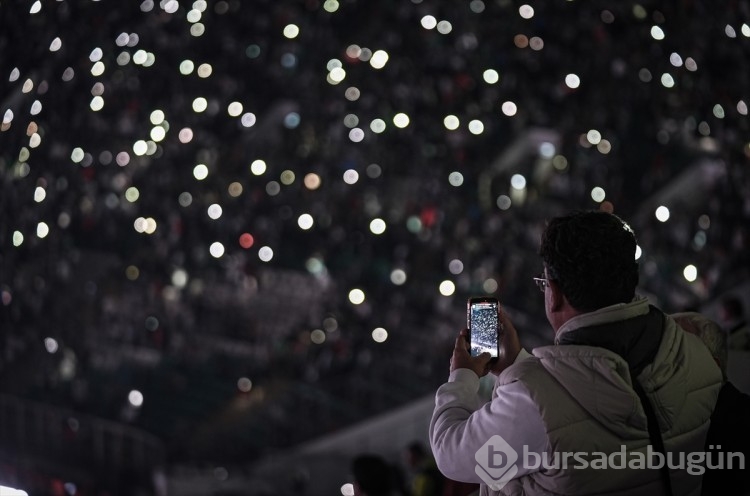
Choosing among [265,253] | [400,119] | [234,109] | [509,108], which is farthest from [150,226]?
[509,108]

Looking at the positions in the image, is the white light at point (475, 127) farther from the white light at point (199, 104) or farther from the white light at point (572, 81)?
the white light at point (199, 104)

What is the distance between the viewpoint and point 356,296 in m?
9.58

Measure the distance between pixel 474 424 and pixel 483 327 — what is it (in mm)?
225

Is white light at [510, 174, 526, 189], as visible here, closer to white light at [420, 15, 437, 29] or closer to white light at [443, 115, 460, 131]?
white light at [443, 115, 460, 131]

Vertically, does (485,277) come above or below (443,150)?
below

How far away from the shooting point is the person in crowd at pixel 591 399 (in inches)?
49.2

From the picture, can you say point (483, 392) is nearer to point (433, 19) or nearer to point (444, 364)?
point (444, 364)

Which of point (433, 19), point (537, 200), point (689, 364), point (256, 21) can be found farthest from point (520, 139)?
point (689, 364)

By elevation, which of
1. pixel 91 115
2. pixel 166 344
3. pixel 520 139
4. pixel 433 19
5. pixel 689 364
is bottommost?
pixel 166 344

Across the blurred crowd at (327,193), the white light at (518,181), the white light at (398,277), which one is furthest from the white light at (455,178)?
the white light at (398,277)

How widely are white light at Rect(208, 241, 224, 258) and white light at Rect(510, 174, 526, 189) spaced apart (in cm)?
321

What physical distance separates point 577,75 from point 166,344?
488 cm

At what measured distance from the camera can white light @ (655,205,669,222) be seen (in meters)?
9.41

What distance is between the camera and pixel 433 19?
9.77 m
